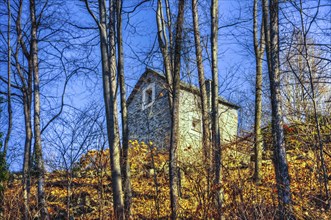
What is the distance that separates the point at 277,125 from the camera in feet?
22.5

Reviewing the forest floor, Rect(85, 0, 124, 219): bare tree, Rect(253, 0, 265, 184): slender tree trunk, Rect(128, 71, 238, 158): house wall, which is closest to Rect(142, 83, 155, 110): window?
Rect(128, 71, 238, 158): house wall

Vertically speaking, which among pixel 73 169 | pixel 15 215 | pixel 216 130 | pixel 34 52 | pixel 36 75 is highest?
pixel 34 52

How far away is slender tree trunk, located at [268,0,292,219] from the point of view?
245 inches

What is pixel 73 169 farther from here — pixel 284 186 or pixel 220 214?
pixel 284 186

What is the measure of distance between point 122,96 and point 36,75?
268 cm

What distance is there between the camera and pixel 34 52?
11.0m

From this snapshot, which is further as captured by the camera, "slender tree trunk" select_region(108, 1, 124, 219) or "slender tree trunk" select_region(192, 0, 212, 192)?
"slender tree trunk" select_region(192, 0, 212, 192)

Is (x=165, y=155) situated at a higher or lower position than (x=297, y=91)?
lower

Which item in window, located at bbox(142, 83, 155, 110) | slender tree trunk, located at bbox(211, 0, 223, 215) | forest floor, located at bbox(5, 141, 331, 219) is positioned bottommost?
forest floor, located at bbox(5, 141, 331, 219)

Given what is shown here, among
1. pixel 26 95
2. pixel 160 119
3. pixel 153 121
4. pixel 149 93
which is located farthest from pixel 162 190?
pixel 149 93

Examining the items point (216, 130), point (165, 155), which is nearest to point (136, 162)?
point (165, 155)

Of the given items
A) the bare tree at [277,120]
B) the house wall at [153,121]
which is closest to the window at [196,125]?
the house wall at [153,121]

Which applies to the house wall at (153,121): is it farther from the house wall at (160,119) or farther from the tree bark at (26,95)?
the tree bark at (26,95)

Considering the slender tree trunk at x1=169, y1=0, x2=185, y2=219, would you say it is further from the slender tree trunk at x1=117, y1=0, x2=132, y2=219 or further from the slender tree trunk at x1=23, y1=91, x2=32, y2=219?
the slender tree trunk at x1=23, y1=91, x2=32, y2=219
